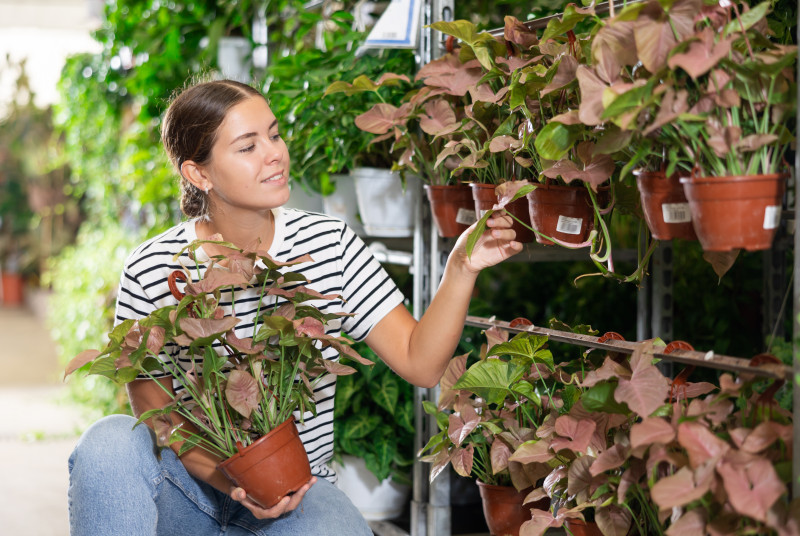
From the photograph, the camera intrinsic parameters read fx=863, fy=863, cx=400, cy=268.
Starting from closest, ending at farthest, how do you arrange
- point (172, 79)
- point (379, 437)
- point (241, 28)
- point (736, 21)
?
point (736, 21), point (379, 437), point (241, 28), point (172, 79)

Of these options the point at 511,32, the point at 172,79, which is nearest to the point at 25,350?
the point at 172,79

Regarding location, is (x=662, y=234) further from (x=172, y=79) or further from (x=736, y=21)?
(x=172, y=79)

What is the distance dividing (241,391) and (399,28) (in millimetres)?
851

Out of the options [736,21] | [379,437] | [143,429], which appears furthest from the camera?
[379,437]

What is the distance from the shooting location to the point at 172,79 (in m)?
3.06

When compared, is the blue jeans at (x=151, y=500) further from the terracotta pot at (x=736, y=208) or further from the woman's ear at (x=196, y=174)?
the terracotta pot at (x=736, y=208)

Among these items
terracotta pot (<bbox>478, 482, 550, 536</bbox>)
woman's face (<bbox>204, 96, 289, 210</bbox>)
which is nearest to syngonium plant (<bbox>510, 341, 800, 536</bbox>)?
terracotta pot (<bbox>478, 482, 550, 536</bbox>)

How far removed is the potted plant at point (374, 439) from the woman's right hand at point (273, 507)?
0.63 metres

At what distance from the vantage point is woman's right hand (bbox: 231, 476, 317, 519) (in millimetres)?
1252

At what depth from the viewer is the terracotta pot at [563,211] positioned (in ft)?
4.10

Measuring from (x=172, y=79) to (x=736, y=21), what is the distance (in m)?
2.49

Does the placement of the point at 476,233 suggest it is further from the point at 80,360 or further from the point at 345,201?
the point at 345,201

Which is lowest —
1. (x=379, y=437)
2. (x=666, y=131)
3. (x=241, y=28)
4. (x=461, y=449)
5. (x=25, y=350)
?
(x=25, y=350)

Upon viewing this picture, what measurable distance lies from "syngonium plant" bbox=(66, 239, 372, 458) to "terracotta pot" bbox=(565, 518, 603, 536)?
37 cm
